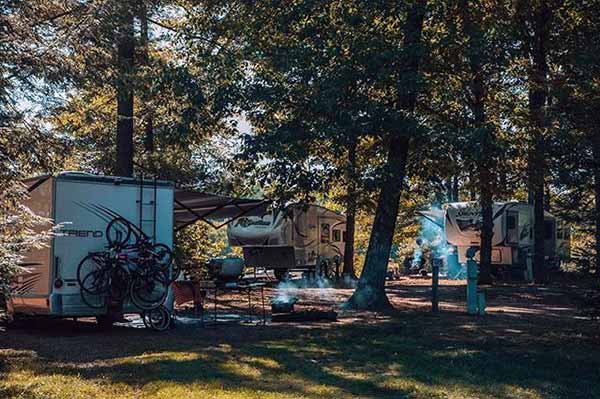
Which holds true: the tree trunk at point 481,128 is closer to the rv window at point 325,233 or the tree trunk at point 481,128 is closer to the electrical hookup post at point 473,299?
the electrical hookup post at point 473,299

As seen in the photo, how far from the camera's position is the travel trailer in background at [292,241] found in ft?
84.5

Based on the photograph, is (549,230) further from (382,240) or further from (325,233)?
(382,240)

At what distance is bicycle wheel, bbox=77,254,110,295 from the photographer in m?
10.9

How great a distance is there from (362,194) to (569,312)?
4.72 meters

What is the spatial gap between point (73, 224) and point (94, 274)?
0.77 metres

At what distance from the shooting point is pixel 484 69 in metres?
15.0

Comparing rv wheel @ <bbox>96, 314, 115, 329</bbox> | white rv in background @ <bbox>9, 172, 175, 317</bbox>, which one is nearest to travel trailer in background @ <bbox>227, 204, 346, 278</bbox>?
rv wheel @ <bbox>96, 314, 115, 329</bbox>

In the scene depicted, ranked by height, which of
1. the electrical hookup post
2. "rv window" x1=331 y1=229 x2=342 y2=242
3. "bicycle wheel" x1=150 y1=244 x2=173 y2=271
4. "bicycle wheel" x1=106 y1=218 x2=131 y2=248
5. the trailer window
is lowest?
the electrical hookup post

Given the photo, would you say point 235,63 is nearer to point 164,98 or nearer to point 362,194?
point 164,98

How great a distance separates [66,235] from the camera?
10.8 meters

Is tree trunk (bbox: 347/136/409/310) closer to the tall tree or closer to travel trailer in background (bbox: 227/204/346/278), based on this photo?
the tall tree

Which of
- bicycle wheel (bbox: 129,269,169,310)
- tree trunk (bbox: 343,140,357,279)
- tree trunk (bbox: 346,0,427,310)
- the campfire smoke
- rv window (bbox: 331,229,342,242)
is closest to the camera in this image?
bicycle wheel (bbox: 129,269,169,310)

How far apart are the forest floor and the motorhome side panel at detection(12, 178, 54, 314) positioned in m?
0.49

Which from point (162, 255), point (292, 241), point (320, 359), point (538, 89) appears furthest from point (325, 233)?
point (320, 359)
